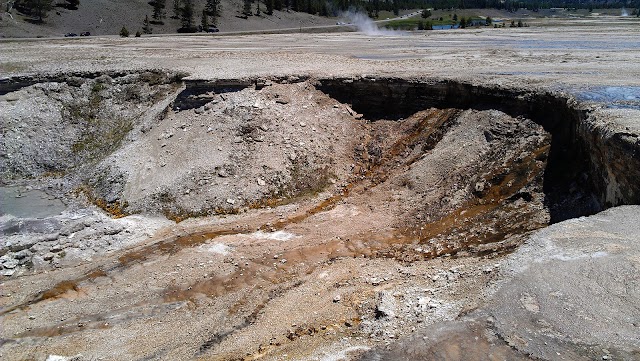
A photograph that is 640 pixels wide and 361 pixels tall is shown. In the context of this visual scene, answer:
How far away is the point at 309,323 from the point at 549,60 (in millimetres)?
19642

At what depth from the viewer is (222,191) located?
55.1 feet

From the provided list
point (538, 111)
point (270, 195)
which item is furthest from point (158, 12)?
point (538, 111)

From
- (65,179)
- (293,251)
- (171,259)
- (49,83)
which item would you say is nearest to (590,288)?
(293,251)

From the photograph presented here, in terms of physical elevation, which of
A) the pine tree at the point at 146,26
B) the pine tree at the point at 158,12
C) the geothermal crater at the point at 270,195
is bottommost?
the geothermal crater at the point at 270,195

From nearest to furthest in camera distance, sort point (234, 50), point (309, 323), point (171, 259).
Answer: point (309, 323) → point (171, 259) → point (234, 50)

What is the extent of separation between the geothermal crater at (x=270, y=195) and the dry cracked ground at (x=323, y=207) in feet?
0.24

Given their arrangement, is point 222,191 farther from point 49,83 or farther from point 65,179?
point 49,83

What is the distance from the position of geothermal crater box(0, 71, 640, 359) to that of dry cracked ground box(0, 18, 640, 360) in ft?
0.24

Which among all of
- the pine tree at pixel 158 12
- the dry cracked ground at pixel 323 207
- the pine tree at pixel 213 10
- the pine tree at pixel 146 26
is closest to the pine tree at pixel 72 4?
the pine tree at pixel 146 26

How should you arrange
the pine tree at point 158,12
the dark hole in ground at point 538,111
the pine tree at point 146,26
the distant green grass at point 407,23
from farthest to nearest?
the distant green grass at point 407,23
the pine tree at point 158,12
the pine tree at point 146,26
the dark hole in ground at point 538,111

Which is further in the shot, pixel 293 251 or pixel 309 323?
pixel 293 251

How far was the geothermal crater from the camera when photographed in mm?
10750

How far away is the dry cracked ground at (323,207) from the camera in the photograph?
8.62m

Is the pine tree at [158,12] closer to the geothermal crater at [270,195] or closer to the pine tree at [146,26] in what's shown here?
the pine tree at [146,26]
